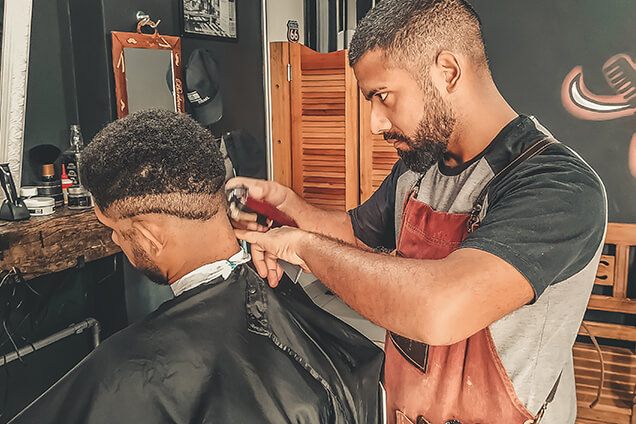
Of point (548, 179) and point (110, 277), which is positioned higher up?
point (548, 179)

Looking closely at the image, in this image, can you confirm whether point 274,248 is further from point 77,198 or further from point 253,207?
point 77,198

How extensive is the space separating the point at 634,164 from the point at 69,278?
10.7ft

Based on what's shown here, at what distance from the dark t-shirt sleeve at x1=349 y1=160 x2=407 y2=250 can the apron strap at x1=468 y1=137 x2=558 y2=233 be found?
1.52 feet

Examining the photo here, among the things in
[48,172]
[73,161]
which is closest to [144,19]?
[73,161]

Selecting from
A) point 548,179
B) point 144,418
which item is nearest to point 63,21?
point 144,418

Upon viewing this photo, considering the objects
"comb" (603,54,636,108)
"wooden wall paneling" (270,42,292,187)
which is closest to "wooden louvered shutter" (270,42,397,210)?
"wooden wall paneling" (270,42,292,187)

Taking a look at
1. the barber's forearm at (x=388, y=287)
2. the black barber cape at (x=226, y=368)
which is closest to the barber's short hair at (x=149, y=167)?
the black barber cape at (x=226, y=368)

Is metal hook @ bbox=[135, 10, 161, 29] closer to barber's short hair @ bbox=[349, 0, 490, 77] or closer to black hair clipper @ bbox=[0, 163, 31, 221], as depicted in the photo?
black hair clipper @ bbox=[0, 163, 31, 221]

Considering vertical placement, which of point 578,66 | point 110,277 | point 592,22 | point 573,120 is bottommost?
point 110,277

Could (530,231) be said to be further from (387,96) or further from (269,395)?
(269,395)

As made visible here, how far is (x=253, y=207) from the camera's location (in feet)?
5.13

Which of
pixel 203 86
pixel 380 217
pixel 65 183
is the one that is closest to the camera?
pixel 380 217

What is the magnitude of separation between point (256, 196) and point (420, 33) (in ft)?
2.35

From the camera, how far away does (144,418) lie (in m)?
1.06
